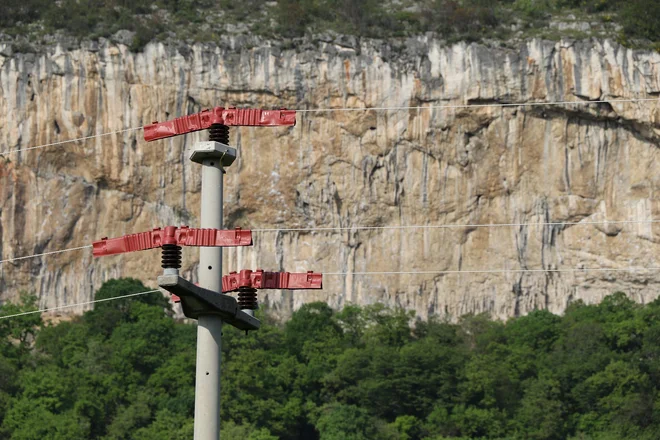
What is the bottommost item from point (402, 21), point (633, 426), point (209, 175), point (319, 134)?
point (633, 426)

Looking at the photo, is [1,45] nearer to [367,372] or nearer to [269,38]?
[269,38]

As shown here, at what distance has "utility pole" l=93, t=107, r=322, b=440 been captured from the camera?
16688 mm

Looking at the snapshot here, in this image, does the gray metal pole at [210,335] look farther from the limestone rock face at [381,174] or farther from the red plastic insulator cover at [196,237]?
the limestone rock face at [381,174]

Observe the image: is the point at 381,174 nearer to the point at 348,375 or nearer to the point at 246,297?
the point at 348,375

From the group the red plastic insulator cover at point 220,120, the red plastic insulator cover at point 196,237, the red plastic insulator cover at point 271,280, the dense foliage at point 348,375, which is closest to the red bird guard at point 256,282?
the red plastic insulator cover at point 271,280

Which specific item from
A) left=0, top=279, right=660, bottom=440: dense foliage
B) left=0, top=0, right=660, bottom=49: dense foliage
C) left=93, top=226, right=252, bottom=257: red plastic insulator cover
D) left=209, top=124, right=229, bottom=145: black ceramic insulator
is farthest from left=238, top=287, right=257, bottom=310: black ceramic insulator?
left=0, top=0, right=660, bottom=49: dense foliage

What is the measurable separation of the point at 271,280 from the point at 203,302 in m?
1.11

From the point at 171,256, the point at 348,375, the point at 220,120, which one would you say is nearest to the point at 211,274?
the point at 171,256

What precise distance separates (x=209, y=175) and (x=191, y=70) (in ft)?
246

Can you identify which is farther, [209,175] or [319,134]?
[319,134]

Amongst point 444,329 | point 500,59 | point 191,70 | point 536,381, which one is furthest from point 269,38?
point 536,381

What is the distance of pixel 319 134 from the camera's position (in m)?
91.7

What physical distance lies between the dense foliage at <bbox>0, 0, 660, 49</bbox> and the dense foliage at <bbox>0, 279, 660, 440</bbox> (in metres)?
16.5

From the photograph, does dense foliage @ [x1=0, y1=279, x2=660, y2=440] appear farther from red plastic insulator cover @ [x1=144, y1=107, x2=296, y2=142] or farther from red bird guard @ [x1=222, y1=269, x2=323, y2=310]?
red bird guard @ [x1=222, y1=269, x2=323, y2=310]
